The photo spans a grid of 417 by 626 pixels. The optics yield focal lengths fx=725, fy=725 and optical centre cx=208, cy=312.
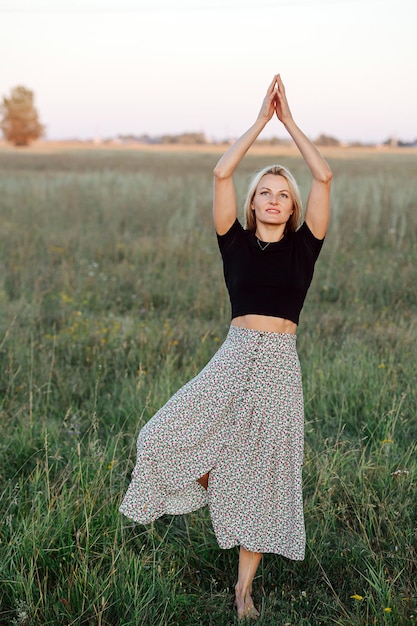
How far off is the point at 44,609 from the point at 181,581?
51 centimetres

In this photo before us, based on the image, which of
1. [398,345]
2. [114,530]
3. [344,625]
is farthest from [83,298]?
[344,625]

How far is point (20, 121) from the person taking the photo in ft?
253

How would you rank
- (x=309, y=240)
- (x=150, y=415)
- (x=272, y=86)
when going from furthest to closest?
(x=150, y=415), (x=309, y=240), (x=272, y=86)

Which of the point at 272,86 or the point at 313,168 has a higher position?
the point at 272,86

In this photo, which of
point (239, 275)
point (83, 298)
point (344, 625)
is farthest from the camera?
point (83, 298)

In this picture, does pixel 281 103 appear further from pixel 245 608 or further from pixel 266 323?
pixel 245 608

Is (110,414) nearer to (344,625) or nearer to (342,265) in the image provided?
(344,625)

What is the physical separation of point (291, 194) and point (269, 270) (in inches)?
12.1

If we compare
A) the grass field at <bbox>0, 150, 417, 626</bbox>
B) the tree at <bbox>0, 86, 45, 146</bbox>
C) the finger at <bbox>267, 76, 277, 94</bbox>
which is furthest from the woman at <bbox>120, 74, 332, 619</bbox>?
the tree at <bbox>0, 86, 45, 146</bbox>

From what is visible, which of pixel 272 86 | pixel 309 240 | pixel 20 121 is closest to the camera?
pixel 272 86

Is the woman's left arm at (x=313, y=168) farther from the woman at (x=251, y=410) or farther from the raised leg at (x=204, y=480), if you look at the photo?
the raised leg at (x=204, y=480)

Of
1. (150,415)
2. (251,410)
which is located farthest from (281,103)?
(150,415)

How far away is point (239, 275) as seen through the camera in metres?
2.67

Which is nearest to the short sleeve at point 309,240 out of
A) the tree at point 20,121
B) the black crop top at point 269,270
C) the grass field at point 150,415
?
the black crop top at point 269,270
